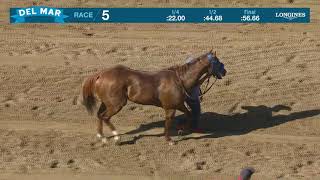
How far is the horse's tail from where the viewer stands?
13.8 m

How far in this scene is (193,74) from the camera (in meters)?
13.9

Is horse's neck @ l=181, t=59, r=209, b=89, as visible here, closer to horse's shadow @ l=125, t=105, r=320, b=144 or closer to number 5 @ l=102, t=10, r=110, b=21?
horse's shadow @ l=125, t=105, r=320, b=144

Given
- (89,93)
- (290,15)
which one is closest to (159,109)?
(89,93)

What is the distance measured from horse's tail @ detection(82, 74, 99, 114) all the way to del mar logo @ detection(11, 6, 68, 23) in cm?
636

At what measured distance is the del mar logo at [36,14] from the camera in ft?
65.7

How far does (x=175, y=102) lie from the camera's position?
542 inches

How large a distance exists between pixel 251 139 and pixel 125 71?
8.09 feet

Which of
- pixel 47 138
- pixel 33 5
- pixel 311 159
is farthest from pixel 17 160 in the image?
pixel 33 5

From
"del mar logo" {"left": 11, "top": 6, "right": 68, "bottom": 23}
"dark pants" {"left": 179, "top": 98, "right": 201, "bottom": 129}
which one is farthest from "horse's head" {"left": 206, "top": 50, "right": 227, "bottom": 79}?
"del mar logo" {"left": 11, "top": 6, "right": 68, "bottom": 23}

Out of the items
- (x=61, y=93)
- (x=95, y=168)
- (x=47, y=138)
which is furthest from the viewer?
(x=61, y=93)

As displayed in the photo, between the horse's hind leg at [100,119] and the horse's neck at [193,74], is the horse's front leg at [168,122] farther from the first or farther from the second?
the horse's hind leg at [100,119]

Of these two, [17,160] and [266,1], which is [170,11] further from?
[17,160]

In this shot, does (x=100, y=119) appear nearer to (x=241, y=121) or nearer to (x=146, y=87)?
(x=146, y=87)
